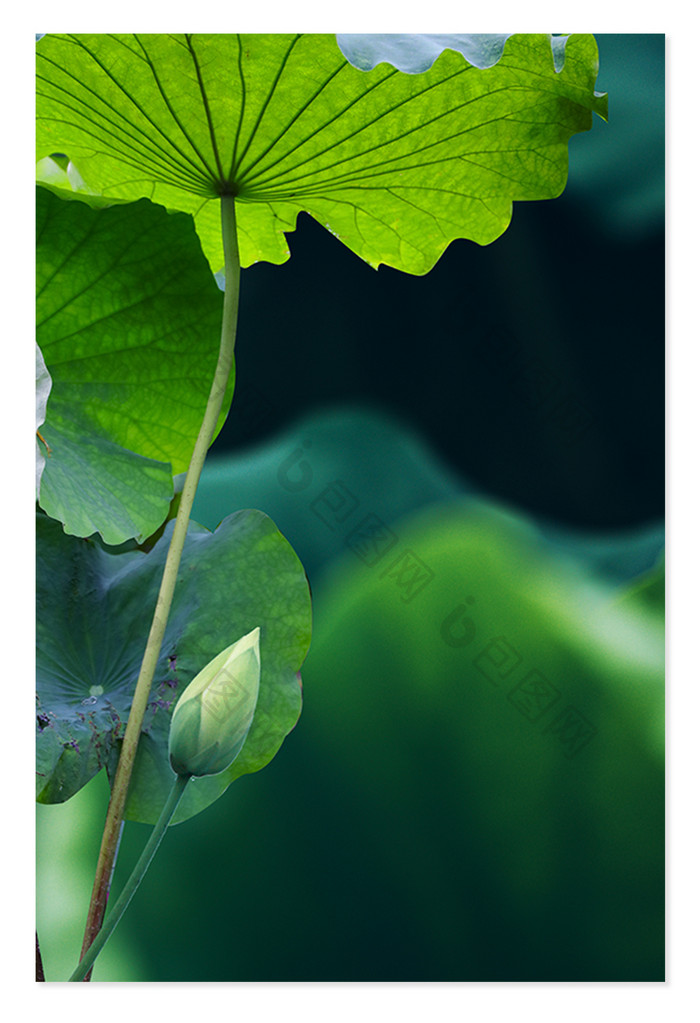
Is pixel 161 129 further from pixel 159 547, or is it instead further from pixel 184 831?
pixel 184 831

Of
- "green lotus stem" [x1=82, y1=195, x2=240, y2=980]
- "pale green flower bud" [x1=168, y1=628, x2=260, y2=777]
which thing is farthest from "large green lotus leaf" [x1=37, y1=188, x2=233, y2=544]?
"pale green flower bud" [x1=168, y1=628, x2=260, y2=777]

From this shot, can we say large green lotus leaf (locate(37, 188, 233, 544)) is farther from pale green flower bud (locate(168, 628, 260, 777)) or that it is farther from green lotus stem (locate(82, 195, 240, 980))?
pale green flower bud (locate(168, 628, 260, 777))

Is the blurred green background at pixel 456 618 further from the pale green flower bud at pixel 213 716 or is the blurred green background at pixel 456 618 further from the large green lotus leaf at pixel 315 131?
the pale green flower bud at pixel 213 716
